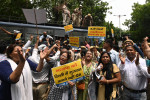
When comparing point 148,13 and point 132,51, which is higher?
point 148,13

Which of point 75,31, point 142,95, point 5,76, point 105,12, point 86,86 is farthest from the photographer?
point 105,12

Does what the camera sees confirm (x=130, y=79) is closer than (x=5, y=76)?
No

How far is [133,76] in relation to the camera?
137 inches

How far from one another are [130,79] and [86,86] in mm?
972

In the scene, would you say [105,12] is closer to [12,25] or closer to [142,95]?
[12,25]

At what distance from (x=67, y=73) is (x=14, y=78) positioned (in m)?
1.55

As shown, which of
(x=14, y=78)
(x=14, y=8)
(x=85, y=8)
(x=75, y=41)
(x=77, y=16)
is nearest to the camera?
(x=14, y=78)

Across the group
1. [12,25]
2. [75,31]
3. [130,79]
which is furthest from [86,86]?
[75,31]

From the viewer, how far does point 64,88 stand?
146 inches

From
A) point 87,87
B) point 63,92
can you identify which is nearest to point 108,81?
point 87,87

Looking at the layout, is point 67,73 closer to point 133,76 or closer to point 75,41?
point 133,76

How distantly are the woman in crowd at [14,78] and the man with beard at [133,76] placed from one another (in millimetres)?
1916

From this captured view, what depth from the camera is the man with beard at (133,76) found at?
3.40 meters

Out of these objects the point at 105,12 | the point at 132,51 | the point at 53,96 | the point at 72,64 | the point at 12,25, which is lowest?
the point at 53,96
